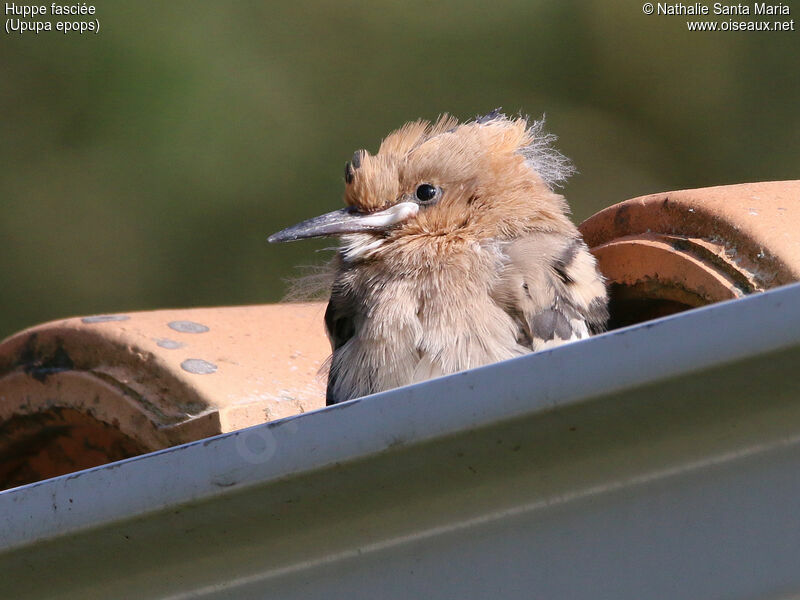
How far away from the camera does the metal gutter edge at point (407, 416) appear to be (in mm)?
861

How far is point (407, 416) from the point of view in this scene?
93cm

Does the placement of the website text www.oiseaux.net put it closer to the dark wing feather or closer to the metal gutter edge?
the dark wing feather

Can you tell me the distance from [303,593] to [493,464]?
0.22m

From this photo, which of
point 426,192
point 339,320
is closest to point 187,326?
point 339,320

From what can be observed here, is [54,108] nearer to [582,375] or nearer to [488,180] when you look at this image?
[488,180]

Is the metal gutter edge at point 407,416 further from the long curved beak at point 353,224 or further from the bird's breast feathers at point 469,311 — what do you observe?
the long curved beak at point 353,224

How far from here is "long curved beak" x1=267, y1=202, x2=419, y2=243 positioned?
72.4 inches

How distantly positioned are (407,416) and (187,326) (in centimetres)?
116

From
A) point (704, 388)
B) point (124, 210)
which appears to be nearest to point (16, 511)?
point (704, 388)

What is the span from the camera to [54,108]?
14.7 ft

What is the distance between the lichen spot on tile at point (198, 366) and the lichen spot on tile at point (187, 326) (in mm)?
158

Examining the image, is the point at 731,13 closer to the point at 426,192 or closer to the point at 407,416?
the point at 426,192

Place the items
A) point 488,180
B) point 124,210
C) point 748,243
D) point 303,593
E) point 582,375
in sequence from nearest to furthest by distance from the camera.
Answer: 1. point 582,375
2. point 303,593
3. point 748,243
4. point 488,180
5. point 124,210

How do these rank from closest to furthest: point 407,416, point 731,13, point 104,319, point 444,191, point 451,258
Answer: point 407,416 → point 451,258 → point 444,191 → point 104,319 → point 731,13
